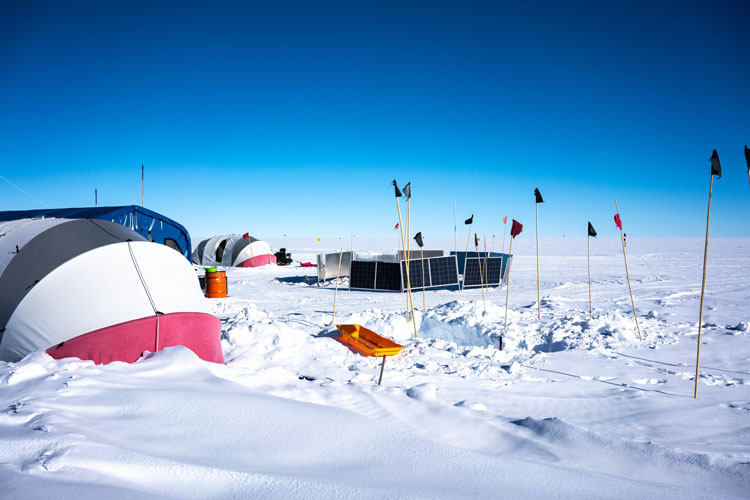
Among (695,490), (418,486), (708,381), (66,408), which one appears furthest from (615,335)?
(66,408)

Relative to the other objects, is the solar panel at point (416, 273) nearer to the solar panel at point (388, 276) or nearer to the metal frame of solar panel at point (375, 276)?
the solar panel at point (388, 276)

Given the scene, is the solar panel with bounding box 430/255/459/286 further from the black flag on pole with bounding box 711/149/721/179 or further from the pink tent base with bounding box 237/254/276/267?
the pink tent base with bounding box 237/254/276/267

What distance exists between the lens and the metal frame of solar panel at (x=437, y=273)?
1827cm

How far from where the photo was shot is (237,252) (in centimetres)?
2870

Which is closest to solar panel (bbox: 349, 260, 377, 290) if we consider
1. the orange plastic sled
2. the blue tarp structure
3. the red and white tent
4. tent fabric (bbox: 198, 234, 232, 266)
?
the blue tarp structure

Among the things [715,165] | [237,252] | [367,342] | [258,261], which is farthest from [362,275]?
[715,165]

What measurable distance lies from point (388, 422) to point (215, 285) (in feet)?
40.5

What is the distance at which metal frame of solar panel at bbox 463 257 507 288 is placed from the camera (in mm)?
19250

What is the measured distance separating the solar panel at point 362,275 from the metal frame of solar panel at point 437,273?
1424 mm

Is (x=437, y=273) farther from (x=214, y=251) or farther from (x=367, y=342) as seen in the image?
(x=214, y=251)

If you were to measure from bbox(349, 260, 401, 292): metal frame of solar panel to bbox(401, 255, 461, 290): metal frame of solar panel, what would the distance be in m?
0.49

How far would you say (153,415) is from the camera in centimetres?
398

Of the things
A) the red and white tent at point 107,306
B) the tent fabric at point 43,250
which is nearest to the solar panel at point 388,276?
the tent fabric at point 43,250

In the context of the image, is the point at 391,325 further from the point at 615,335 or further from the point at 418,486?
the point at 418,486
